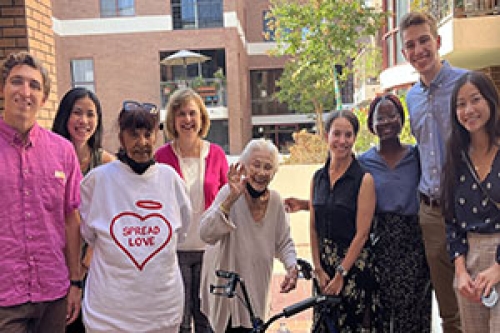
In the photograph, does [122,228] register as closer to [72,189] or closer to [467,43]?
[72,189]

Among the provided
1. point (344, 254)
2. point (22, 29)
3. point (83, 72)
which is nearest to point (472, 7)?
point (344, 254)

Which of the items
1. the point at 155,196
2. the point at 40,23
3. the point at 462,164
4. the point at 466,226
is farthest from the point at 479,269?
the point at 40,23

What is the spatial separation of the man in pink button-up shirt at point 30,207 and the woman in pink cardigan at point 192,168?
889mm

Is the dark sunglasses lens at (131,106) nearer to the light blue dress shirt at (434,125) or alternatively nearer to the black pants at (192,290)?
the black pants at (192,290)

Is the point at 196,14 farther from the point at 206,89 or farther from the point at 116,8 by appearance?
the point at 116,8

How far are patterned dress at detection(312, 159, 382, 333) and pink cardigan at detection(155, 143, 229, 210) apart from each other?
29.2 inches

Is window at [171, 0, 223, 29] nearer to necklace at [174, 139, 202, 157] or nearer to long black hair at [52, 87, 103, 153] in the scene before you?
necklace at [174, 139, 202, 157]

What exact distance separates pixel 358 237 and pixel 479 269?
643 mm

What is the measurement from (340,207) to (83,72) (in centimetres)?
2347

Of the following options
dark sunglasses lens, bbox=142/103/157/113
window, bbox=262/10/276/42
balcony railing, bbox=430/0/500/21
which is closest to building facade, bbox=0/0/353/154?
window, bbox=262/10/276/42

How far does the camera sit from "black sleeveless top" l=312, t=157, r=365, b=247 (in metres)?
2.76

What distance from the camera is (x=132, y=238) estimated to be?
7.16ft

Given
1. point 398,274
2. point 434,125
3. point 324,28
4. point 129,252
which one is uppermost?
point 324,28

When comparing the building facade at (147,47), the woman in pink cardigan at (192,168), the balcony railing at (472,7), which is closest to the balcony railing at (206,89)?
the building facade at (147,47)
